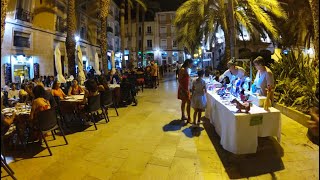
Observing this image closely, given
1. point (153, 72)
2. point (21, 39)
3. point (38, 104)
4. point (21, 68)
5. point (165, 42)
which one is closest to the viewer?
point (38, 104)

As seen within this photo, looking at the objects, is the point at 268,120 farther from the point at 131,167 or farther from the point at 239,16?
the point at 239,16

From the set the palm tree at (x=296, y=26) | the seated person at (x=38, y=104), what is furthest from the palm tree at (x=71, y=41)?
the palm tree at (x=296, y=26)

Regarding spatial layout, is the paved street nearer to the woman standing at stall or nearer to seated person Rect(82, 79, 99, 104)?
seated person Rect(82, 79, 99, 104)

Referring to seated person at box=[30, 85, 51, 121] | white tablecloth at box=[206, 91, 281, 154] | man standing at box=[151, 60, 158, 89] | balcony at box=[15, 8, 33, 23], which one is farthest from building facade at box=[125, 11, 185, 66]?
white tablecloth at box=[206, 91, 281, 154]

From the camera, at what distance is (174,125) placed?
26.7ft

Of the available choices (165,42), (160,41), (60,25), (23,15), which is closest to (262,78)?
(23,15)

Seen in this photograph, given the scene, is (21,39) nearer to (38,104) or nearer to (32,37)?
(32,37)

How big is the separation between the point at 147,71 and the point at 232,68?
38.8ft

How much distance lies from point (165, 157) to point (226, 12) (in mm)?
11657

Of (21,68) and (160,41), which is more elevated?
(160,41)

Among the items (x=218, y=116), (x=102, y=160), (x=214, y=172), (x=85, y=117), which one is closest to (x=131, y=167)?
(x=102, y=160)

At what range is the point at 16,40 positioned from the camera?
2050 centimetres

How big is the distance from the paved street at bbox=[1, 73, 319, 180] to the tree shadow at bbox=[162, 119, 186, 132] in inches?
2.0

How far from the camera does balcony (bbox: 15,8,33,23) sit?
20.6 metres
